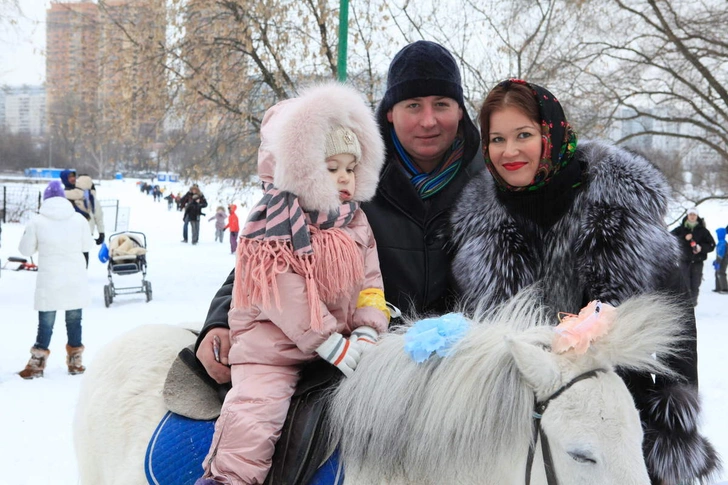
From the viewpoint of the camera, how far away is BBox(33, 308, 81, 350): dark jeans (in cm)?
654

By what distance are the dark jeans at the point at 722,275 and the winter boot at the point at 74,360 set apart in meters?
13.5

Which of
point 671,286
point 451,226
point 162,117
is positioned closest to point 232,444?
point 451,226

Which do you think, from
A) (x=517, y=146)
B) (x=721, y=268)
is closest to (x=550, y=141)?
(x=517, y=146)

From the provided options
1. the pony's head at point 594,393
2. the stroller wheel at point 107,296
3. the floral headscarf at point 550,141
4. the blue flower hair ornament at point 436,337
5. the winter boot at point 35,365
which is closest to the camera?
the pony's head at point 594,393

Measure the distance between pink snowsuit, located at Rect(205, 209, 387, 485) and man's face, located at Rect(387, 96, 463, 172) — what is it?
85cm

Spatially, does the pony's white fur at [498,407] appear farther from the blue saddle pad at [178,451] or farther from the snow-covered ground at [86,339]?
the snow-covered ground at [86,339]

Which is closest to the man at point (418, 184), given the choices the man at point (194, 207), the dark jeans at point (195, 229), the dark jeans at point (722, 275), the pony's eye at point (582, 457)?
the pony's eye at point (582, 457)

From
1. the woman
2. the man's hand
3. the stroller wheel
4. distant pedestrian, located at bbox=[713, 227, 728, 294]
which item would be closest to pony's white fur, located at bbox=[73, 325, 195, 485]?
the man's hand

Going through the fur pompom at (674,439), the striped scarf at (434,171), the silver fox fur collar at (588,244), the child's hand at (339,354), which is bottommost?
the fur pompom at (674,439)

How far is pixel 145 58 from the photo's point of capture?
34.0ft

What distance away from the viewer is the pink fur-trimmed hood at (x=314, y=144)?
2.05 meters

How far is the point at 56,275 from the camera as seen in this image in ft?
22.4

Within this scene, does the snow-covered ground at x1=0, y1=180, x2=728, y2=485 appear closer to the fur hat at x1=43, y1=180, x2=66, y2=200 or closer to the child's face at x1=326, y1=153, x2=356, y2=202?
the child's face at x1=326, y1=153, x2=356, y2=202

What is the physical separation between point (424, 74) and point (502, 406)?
152 centimetres
